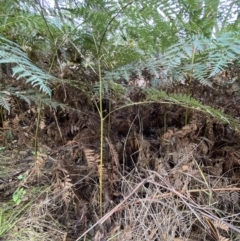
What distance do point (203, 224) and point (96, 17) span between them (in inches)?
28.2

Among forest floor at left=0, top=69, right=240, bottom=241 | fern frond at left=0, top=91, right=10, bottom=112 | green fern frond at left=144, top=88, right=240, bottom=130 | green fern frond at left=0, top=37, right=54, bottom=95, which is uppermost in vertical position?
green fern frond at left=0, top=37, right=54, bottom=95

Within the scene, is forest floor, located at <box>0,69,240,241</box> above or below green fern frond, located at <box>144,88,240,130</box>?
below

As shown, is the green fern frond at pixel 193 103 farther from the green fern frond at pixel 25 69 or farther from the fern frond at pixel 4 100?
the fern frond at pixel 4 100

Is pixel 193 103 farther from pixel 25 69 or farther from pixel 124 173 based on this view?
pixel 25 69

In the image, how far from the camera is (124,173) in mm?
878

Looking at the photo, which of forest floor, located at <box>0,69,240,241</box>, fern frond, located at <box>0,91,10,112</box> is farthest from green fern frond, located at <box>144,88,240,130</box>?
fern frond, located at <box>0,91,10,112</box>

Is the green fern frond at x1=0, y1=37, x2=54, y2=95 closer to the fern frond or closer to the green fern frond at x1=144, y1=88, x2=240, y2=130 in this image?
the fern frond

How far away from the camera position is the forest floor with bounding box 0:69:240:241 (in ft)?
2.42

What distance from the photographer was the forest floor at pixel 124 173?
738mm

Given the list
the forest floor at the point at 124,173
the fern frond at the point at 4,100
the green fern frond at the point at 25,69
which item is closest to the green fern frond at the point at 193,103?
the forest floor at the point at 124,173

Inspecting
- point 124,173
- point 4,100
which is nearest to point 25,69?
point 4,100

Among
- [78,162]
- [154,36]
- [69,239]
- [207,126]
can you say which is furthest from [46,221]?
[154,36]

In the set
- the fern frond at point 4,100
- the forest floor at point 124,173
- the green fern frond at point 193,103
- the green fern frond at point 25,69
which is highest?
the green fern frond at point 25,69

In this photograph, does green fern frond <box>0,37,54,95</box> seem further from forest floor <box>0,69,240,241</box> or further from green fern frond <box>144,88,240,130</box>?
green fern frond <box>144,88,240,130</box>
